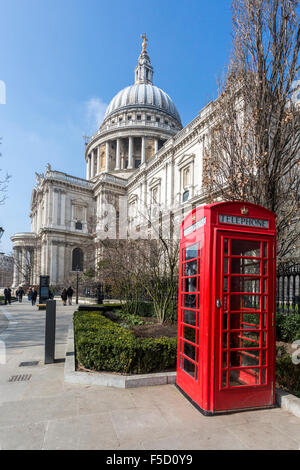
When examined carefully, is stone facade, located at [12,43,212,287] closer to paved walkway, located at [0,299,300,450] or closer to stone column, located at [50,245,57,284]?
stone column, located at [50,245,57,284]

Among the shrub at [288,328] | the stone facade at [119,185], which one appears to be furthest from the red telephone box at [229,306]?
the stone facade at [119,185]

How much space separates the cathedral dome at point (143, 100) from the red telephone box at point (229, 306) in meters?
62.6

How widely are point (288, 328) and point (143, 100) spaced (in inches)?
2475

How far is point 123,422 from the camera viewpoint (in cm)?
356

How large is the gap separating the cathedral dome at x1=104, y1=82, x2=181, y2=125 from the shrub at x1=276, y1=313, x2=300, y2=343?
60.0 meters

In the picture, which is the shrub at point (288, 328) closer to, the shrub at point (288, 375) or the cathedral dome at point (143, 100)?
the shrub at point (288, 375)

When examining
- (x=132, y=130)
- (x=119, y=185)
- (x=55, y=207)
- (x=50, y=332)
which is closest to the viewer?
(x=50, y=332)

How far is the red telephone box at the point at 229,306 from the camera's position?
12.4 feet

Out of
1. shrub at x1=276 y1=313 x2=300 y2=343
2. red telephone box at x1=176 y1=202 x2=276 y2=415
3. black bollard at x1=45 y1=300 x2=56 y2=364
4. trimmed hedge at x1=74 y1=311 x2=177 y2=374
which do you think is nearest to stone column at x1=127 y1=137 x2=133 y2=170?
shrub at x1=276 y1=313 x2=300 y2=343

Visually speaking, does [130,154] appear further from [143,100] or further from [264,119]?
[264,119]

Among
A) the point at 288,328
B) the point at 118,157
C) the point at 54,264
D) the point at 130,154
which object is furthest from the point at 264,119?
the point at 118,157

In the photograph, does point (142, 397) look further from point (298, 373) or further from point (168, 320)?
point (168, 320)

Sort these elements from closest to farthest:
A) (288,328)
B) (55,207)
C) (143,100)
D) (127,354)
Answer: (127,354), (288,328), (55,207), (143,100)

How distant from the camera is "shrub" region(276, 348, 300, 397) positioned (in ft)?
14.8
